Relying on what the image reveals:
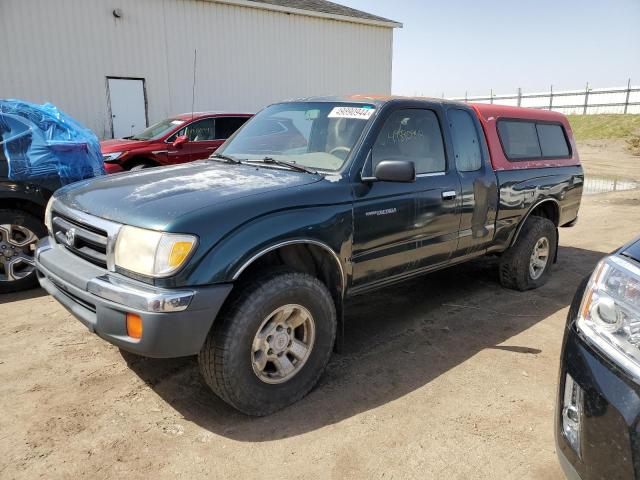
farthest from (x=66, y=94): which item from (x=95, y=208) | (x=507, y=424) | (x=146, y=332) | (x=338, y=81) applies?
(x=507, y=424)

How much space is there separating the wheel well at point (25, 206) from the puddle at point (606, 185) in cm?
1175

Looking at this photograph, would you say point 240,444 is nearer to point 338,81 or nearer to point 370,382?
point 370,382

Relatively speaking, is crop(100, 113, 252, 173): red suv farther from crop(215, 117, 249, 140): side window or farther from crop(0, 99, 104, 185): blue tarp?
crop(0, 99, 104, 185): blue tarp

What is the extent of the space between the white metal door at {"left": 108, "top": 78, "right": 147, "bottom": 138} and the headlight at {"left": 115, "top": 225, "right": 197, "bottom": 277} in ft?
40.0

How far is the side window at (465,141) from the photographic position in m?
4.09

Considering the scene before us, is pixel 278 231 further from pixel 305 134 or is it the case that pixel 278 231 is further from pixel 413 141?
pixel 413 141

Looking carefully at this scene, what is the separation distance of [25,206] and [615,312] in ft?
16.4

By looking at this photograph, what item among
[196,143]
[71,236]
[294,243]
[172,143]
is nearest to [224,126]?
[196,143]

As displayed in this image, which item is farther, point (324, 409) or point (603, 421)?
point (324, 409)

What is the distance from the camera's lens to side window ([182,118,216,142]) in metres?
9.05

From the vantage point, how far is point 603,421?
1.65m

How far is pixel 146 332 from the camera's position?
2410 millimetres

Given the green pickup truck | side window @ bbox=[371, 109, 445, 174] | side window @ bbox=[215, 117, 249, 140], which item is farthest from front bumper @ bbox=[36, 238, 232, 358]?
side window @ bbox=[215, 117, 249, 140]

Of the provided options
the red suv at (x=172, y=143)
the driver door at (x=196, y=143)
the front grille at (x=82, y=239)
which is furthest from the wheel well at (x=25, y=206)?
the driver door at (x=196, y=143)
